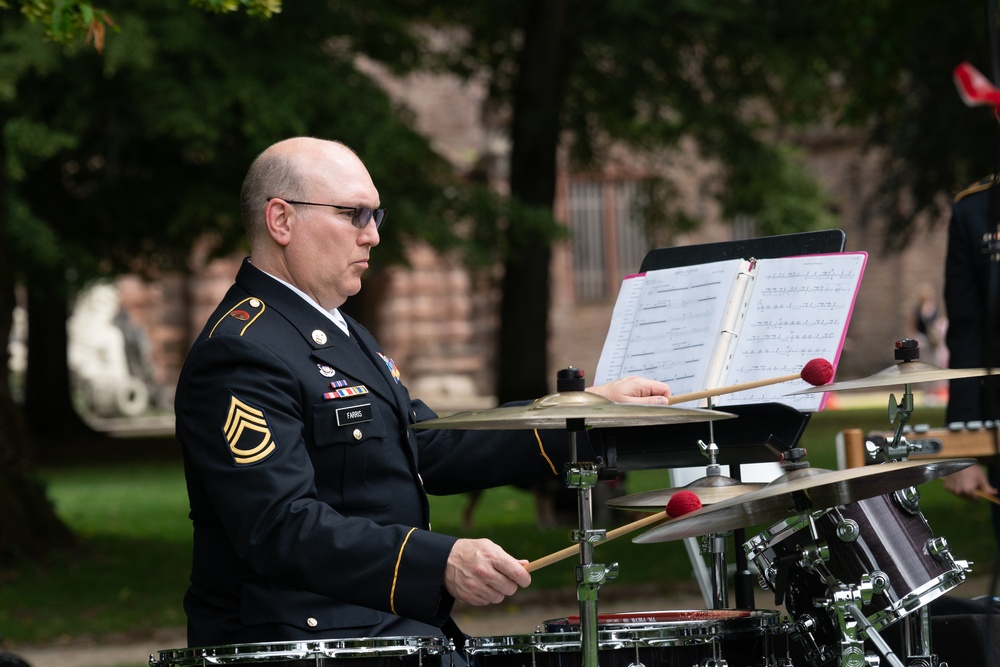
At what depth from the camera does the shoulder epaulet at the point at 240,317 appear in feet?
11.5

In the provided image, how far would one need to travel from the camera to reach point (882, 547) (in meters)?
3.70

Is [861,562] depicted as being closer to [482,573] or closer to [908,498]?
[908,498]

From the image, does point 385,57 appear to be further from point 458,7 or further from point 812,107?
point 812,107

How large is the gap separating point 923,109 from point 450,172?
498 centimetres

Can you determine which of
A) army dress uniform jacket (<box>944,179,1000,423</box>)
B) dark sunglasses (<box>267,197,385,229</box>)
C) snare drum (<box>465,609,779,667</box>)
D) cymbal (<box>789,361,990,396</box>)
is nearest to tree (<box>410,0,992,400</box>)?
army dress uniform jacket (<box>944,179,1000,423</box>)

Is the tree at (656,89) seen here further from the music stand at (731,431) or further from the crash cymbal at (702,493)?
the crash cymbal at (702,493)

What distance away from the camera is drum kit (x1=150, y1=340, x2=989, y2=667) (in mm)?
3152

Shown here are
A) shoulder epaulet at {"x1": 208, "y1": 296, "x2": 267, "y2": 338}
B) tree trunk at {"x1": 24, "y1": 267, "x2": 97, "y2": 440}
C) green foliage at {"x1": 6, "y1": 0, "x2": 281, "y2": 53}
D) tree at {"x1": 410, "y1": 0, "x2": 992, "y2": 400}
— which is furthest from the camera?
tree trunk at {"x1": 24, "y1": 267, "x2": 97, "y2": 440}

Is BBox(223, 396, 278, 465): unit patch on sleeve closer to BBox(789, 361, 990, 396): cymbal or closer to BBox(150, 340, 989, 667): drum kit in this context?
BBox(150, 340, 989, 667): drum kit

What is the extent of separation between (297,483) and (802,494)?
3.95 ft

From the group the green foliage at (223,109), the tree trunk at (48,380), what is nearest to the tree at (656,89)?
the green foliage at (223,109)

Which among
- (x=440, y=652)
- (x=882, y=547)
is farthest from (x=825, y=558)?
(x=440, y=652)

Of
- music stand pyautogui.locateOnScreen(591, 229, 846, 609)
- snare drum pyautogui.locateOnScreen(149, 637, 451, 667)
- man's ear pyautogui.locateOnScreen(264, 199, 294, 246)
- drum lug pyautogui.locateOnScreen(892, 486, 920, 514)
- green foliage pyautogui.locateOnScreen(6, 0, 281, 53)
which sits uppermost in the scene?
green foliage pyautogui.locateOnScreen(6, 0, 281, 53)

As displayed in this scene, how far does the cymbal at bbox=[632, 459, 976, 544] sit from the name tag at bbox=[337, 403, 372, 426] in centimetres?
77
